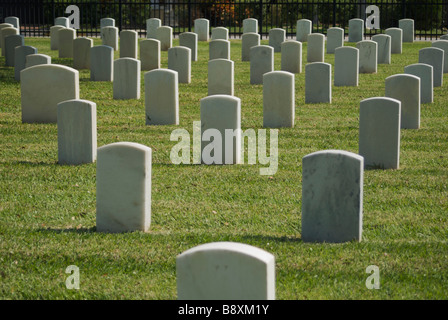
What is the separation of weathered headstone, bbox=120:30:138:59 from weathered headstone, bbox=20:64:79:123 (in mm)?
9774

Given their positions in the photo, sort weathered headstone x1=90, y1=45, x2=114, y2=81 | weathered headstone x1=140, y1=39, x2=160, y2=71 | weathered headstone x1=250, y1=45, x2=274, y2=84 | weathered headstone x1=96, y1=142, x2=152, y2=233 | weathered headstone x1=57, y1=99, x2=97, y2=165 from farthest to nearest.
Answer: weathered headstone x1=140, y1=39, x2=160, y2=71 → weathered headstone x1=90, y1=45, x2=114, y2=81 → weathered headstone x1=250, y1=45, x2=274, y2=84 → weathered headstone x1=57, y1=99, x2=97, y2=165 → weathered headstone x1=96, y1=142, x2=152, y2=233

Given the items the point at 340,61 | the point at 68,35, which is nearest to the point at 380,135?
the point at 340,61

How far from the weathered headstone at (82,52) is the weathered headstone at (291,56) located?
484 cm

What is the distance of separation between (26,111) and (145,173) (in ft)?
20.3

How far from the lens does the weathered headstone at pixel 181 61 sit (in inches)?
680

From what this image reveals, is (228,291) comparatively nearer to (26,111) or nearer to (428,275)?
(428,275)

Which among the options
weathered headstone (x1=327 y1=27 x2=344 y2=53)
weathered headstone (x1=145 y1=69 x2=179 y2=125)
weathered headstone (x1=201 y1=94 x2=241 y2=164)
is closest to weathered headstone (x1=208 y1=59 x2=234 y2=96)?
weathered headstone (x1=145 y1=69 x2=179 y2=125)

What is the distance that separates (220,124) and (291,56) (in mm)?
10664

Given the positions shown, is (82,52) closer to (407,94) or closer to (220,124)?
(407,94)

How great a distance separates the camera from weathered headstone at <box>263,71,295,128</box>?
465 inches

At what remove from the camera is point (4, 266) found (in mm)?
6113

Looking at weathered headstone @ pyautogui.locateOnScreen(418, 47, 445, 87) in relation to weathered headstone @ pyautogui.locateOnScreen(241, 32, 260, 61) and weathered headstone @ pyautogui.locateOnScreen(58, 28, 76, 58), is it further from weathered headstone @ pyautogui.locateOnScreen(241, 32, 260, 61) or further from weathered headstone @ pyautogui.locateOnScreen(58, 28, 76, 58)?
weathered headstone @ pyautogui.locateOnScreen(58, 28, 76, 58)
